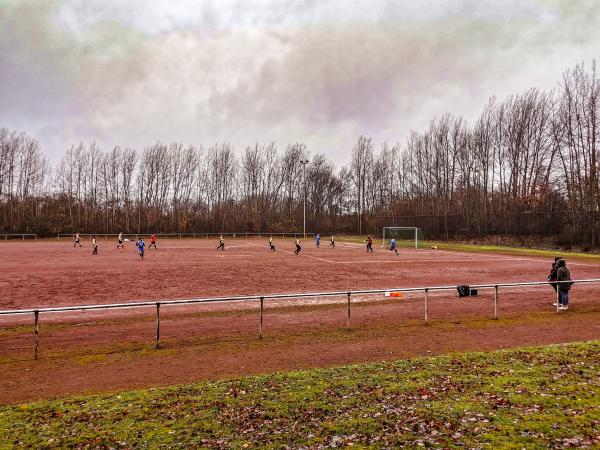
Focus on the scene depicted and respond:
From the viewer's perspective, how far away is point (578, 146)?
54.1m

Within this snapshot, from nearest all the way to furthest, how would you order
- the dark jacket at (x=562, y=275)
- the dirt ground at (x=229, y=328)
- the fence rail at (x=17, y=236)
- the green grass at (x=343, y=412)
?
the green grass at (x=343, y=412) < the dirt ground at (x=229, y=328) < the dark jacket at (x=562, y=275) < the fence rail at (x=17, y=236)

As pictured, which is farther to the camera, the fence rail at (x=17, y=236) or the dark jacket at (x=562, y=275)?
the fence rail at (x=17, y=236)

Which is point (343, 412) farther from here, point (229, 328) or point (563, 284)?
point (563, 284)

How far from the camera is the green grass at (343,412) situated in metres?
5.12

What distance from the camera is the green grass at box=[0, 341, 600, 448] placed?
512 cm

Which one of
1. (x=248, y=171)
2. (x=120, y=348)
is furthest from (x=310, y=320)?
(x=248, y=171)

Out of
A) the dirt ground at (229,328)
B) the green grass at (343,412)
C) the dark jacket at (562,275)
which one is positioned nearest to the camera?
the green grass at (343,412)

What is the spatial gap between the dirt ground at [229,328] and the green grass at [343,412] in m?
1.35

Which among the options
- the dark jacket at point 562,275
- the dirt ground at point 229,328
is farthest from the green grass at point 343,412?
the dark jacket at point 562,275

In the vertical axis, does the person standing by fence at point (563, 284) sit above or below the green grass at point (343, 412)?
above

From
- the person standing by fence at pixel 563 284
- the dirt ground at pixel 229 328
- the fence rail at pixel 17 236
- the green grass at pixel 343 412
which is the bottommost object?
the dirt ground at pixel 229 328

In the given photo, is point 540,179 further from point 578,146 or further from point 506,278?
A: point 506,278

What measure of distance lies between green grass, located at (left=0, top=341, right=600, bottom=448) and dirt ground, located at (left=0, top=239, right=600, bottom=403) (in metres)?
1.35

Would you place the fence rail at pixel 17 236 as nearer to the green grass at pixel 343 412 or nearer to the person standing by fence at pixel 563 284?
the green grass at pixel 343 412
